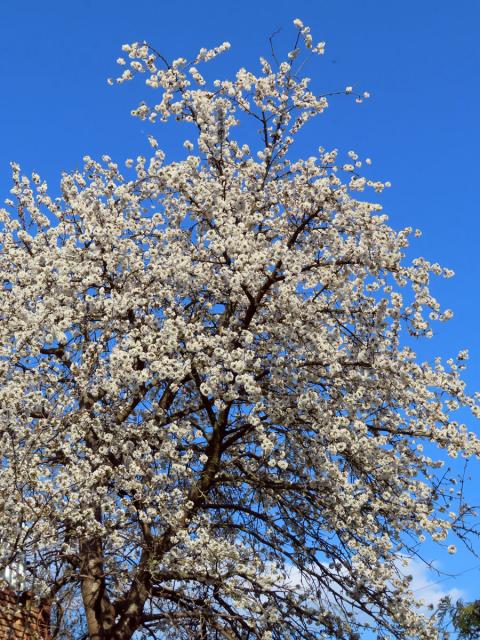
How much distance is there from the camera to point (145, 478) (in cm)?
1189

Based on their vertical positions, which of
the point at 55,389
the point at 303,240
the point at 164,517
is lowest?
the point at 164,517

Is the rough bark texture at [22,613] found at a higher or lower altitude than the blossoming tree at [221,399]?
lower

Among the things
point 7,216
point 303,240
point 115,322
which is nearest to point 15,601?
point 115,322

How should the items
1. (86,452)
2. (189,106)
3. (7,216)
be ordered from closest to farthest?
(86,452)
(189,106)
(7,216)

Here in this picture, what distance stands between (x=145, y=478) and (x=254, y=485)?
1827mm

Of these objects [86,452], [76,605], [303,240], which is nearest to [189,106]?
[303,240]

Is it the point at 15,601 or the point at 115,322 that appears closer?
the point at 15,601

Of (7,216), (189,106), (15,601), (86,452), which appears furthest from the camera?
(7,216)

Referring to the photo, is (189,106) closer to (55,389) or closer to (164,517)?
(55,389)

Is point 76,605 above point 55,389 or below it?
below

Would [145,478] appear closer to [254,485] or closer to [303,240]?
[254,485]

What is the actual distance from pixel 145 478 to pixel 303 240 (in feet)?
15.1

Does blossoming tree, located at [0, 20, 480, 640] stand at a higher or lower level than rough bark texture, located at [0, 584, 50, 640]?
higher

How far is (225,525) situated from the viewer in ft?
41.8
